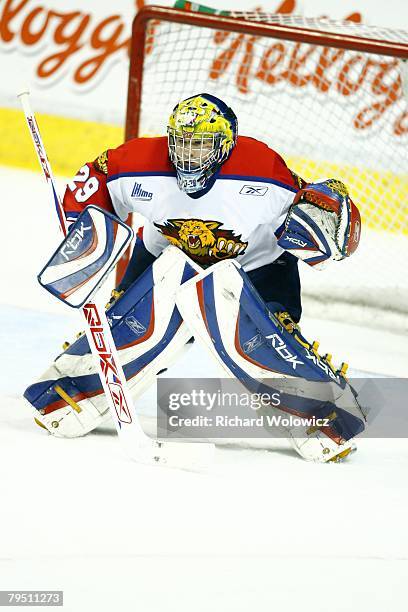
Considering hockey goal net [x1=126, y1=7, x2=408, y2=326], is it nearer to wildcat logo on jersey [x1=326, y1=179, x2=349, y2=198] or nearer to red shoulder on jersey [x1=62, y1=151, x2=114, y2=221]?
red shoulder on jersey [x1=62, y1=151, x2=114, y2=221]

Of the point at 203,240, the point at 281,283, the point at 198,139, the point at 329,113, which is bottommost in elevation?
the point at 329,113

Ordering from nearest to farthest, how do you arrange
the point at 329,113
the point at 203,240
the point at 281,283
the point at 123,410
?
1. the point at 123,410
2. the point at 203,240
3. the point at 281,283
4. the point at 329,113

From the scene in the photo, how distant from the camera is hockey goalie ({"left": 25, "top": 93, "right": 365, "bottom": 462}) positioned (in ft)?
8.03

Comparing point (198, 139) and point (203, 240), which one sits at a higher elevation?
point (198, 139)

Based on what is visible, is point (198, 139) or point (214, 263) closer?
point (198, 139)

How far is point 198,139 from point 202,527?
0.89 meters

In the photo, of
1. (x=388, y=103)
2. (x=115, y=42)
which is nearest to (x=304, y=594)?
(x=388, y=103)

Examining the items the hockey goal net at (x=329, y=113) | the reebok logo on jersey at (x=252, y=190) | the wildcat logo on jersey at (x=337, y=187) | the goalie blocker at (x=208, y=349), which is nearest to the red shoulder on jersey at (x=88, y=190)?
the goalie blocker at (x=208, y=349)

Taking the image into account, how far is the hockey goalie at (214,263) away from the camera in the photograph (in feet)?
8.03

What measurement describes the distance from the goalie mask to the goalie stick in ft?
0.97

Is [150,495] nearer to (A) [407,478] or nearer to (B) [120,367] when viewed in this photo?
(B) [120,367]

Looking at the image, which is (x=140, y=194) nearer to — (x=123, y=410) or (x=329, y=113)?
(x=123, y=410)

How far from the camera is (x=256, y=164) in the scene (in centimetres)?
256

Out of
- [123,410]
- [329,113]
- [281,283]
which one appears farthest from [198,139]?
[329,113]
